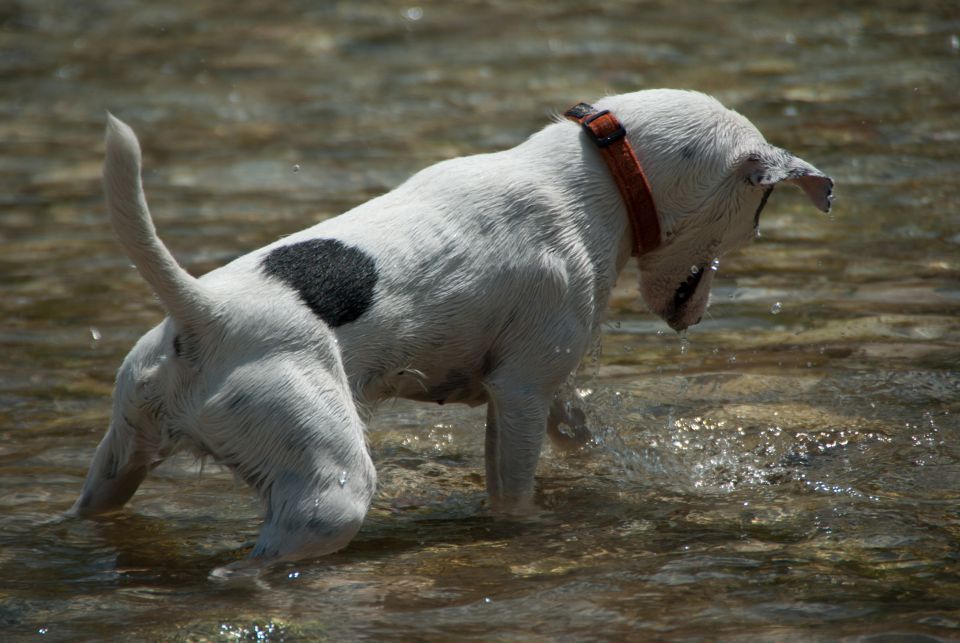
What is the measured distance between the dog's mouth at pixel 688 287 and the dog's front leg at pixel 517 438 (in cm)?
85

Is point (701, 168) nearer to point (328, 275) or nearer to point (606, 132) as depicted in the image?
point (606, 132)

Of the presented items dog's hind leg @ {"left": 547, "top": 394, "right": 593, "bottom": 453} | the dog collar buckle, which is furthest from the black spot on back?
dog's hind leg @ {"left": 547, "top": 394, "right": 593, "bottom": 453}

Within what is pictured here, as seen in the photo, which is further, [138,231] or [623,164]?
[623,164]

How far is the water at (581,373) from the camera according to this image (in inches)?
158

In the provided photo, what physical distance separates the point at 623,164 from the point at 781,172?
0.57 metres

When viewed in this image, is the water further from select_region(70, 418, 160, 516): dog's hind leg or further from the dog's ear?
the dog's ear

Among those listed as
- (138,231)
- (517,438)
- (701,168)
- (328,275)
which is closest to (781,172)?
(701,168)

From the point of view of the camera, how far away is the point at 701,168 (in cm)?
482

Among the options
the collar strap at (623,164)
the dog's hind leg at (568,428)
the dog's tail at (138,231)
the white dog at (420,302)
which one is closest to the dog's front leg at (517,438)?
the white dog at (420,302)

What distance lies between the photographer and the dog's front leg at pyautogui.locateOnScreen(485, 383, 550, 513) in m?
4.64

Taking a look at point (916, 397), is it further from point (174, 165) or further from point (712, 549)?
point (174, 165)

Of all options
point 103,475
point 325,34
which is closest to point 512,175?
point 103,475

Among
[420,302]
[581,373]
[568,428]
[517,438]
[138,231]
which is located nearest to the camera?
[138,231]

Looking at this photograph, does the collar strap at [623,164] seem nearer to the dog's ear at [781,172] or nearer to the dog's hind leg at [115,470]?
the dog's ear at [781,172]
